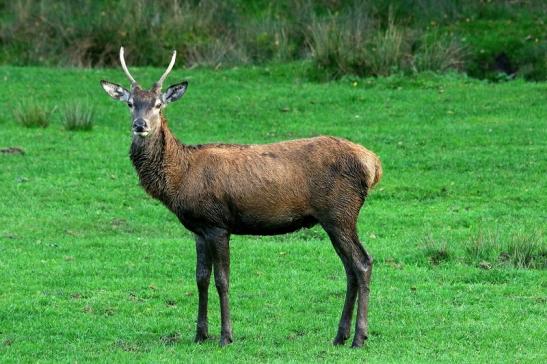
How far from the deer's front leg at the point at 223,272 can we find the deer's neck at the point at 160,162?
60 centimetres

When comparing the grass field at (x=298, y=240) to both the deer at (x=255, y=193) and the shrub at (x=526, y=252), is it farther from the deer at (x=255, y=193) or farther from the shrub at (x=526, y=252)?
the deer at (x=255, y=193)

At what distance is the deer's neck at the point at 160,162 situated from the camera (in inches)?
425

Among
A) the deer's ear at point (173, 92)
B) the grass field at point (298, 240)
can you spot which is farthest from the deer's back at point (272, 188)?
the grass field at point (298, 240)

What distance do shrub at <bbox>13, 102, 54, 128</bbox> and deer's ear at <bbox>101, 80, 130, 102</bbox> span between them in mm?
10889

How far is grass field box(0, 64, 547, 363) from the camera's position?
421 inches

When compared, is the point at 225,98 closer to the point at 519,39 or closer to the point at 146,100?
the point at 519,39

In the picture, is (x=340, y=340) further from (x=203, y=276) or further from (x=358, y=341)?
(x=203, y=276)

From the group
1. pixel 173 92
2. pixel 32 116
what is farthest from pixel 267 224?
pixel 32 116

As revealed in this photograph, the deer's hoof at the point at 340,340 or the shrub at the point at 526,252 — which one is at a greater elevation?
the deer's hoof at the point at 340,340

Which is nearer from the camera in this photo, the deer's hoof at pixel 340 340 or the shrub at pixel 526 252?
the deer's hoof at pixel 340 340

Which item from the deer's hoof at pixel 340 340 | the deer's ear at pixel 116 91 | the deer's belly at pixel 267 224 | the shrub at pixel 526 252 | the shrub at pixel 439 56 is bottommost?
the shrub at pixel 439 56

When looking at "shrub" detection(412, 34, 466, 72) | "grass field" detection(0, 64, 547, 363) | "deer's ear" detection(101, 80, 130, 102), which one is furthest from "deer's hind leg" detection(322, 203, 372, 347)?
"shrub" detection(412, 34, 466, 72)

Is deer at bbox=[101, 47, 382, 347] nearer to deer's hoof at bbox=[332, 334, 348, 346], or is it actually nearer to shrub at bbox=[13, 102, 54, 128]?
deer's hoof at bbox=[332, 334, 348, 346]

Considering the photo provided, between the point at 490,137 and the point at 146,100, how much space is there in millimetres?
10387
